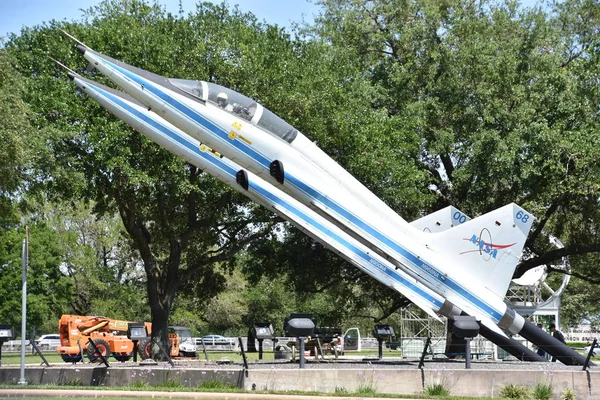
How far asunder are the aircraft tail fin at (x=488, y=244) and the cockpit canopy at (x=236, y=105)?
586 cm

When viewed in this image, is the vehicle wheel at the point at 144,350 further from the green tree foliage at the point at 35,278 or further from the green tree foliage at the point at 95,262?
the green tree foliage at the point at 95,262

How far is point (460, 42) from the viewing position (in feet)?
118

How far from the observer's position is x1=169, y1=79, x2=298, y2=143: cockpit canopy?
2153 cm

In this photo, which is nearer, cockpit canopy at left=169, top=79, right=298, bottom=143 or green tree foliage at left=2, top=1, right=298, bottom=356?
cockpit canopy at left=169, top=79, right=298, bottom=143

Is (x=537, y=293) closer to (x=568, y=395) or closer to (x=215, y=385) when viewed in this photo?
(x=568, y=395)

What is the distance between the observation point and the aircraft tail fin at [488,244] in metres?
24.5

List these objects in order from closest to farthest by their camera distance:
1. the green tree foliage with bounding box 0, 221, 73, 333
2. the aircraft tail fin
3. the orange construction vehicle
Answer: the aircraft tail fin → the orange construction vehicle → the green tree foliage with bounding box 0, 221, 73, 333

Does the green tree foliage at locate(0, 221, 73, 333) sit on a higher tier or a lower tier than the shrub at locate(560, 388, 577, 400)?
higher

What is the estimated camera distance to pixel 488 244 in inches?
969

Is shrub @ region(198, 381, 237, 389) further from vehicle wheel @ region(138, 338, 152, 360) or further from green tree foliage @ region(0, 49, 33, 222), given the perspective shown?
vehicle wheel @ region(138, 338, 152, 360)

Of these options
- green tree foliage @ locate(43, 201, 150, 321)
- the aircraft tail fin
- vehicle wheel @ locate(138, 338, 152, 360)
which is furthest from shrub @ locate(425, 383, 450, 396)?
green tree foliage @ locate(43, 201, 150, 321)

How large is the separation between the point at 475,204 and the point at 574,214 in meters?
4.07

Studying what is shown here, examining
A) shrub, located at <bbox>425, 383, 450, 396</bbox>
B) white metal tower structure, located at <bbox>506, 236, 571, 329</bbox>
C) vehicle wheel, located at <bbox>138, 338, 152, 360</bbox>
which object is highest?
white metal tower structure, located at <bbox>506, 236, 571, 329</bbox>

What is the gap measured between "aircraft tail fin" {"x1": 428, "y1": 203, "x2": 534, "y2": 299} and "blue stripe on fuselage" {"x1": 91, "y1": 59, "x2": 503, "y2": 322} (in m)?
0.61
